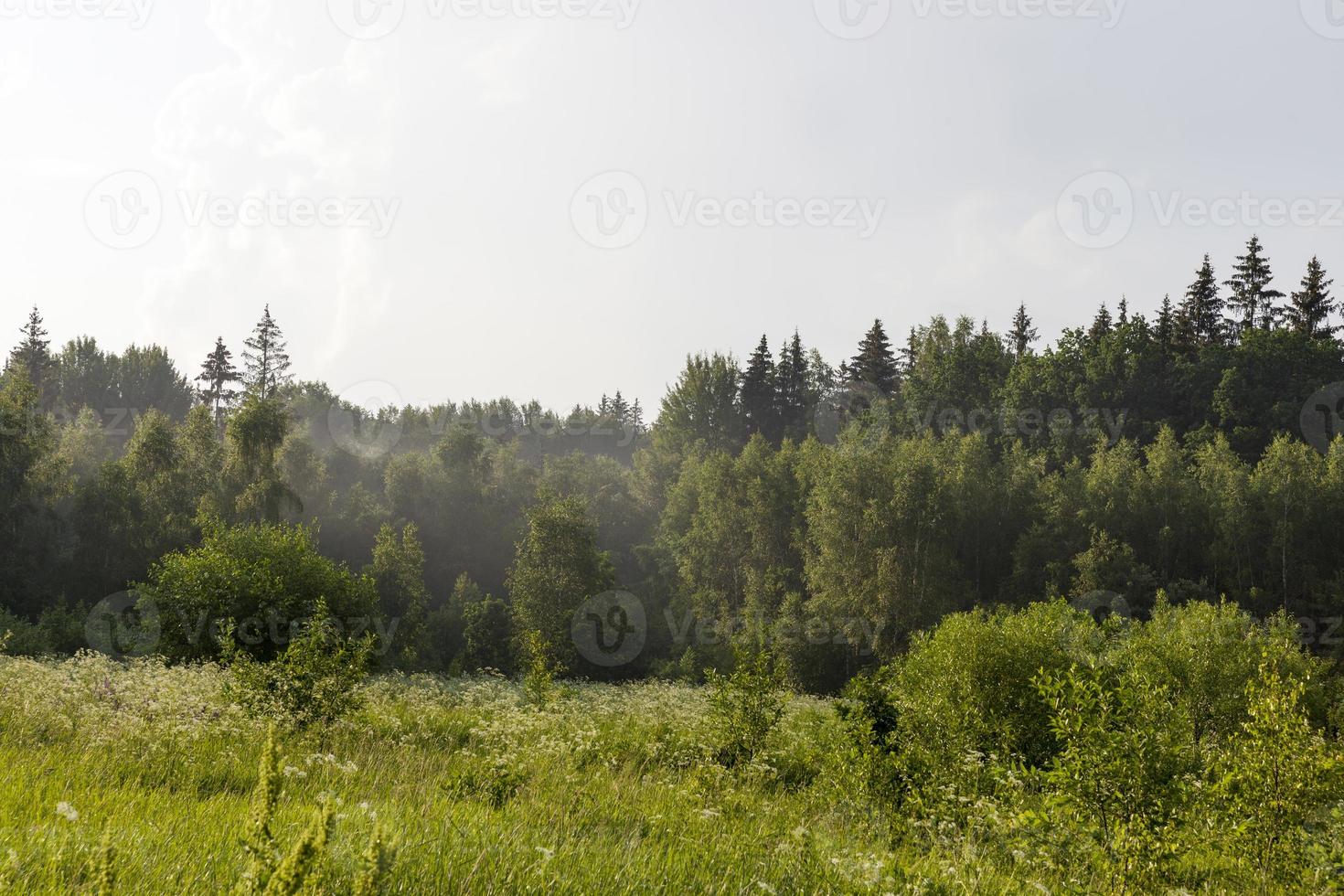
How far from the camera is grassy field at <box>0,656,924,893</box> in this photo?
4.62 metres

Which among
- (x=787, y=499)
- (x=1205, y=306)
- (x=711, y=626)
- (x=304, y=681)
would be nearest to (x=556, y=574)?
(x=711, y=626)

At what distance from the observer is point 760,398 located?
287 feet

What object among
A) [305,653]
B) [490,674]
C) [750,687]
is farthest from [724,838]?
[490,674]

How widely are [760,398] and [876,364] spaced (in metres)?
14.7

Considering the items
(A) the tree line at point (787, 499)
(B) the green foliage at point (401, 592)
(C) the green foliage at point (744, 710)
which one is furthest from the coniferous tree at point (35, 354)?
(C) the green foliage at point (744, 710)

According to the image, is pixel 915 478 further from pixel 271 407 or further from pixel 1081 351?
→ pixel 271 407

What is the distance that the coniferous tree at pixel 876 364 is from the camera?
3521 inches

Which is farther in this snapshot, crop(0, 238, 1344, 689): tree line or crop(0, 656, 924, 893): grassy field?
crop(0, 238, 1344, 689): tree line

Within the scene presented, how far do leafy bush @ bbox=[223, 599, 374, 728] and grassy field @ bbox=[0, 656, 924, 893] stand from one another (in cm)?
53

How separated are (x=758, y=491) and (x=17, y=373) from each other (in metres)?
48.5

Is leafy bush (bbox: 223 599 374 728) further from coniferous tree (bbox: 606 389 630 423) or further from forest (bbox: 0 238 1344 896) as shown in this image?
coniferous tree (bbox: 606 389 630 423)

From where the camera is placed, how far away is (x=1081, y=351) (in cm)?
7200

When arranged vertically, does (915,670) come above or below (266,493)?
below

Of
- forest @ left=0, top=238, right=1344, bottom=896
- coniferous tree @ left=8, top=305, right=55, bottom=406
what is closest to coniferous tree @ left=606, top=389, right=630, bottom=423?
Answer: forest @ left=0, top=238, right=1344, bottom=896
